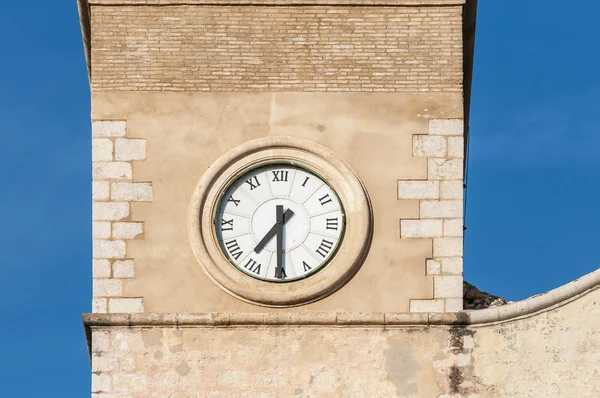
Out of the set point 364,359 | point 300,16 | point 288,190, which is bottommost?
point 364,359

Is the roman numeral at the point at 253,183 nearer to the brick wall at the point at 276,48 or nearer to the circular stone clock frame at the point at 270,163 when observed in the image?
the circular stone clock frame at the point at 270,163

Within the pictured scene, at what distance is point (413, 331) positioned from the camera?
25.5 meters

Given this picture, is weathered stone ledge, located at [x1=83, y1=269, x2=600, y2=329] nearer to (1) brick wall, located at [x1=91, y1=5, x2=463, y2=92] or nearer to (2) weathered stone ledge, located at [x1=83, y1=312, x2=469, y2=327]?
(2) weathered stone ledge, located at [x1=83, y1=312, x2=469, y2=327]

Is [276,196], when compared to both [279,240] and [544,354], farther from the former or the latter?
[544,354]

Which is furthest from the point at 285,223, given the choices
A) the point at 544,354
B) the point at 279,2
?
the point at 544,354

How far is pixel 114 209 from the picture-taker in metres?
26.0

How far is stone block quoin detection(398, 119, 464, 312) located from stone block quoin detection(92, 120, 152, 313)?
8.19ft

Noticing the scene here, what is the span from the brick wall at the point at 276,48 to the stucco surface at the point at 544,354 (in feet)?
7.99

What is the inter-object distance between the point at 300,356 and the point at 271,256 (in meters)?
1.04

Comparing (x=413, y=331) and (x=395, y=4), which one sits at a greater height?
(x=395, y=4)

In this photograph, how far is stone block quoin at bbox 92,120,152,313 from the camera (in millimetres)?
25719

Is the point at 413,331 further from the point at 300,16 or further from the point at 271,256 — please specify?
the point at 300,16

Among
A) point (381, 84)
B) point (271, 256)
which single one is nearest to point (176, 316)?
point (271, 256)

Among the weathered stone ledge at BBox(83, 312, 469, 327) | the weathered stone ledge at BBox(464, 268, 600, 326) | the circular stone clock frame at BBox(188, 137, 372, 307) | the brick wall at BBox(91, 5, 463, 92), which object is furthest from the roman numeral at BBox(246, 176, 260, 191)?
the weathered stone ledge at BBox(464, 268, 600, 326)
